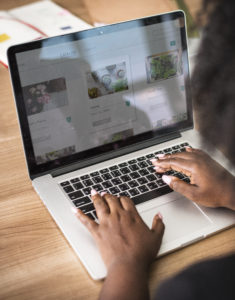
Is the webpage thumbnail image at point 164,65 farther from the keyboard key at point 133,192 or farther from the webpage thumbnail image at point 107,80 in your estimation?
the keyboard key at point 133,192

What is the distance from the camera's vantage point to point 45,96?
86 centimetres

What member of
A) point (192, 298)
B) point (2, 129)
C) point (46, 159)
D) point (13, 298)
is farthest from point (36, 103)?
point (192, 298)

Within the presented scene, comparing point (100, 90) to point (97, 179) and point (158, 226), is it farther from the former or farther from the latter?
point (158, 226)

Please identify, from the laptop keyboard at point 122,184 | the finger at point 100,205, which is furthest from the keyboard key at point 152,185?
the finger at point 100,205

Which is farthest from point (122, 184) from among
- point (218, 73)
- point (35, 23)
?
point (35, 23)

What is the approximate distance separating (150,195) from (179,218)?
75 mm

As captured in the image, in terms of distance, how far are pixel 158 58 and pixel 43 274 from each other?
1.61 ft

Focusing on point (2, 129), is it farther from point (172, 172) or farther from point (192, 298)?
point (192, 298)

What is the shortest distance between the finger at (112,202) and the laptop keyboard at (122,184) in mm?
29

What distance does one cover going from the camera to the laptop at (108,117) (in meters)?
0.82

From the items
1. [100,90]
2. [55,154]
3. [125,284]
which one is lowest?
[125,284]

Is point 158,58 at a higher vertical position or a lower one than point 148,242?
higher

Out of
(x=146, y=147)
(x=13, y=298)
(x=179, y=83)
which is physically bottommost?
(x=13, y=298)

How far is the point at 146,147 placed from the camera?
981mm
